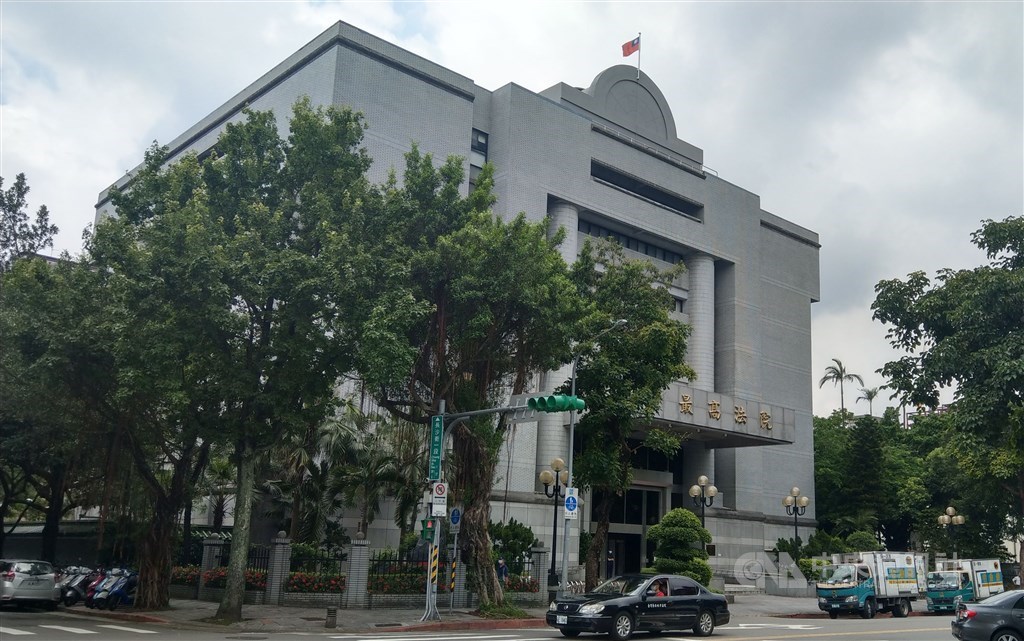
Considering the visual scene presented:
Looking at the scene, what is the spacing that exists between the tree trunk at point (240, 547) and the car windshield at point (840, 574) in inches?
812

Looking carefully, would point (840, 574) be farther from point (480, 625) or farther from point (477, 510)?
point (480, 625)

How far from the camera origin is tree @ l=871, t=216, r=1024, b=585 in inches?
1134

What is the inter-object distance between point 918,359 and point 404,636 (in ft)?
71.8

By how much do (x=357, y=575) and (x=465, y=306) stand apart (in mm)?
8804

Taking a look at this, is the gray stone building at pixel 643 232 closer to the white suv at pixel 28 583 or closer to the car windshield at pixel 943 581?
the car windshield at pixel 943 581

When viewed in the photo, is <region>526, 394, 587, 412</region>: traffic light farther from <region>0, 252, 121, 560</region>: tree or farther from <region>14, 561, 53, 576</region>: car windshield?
<region>14, 561, 53, 576</region>: car windshield

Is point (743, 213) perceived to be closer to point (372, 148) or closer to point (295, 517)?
point (372, 148)

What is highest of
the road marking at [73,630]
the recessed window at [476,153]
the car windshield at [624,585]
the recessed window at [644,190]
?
the recessed window at [644,190]

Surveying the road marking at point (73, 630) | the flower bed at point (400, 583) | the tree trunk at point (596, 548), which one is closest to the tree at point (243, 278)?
the road marking at point (73, 630)

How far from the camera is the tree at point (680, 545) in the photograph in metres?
34.6

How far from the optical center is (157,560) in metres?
26.2

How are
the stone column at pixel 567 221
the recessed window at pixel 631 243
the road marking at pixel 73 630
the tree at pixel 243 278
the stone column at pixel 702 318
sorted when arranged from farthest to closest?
the stone column at pixel 702 318 → the recessed window at pixel 631 243 → the stone column at pixel 567 221 → the tree at pixel 243 278 → the road marking at pixel 73 630

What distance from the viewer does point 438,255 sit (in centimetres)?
2362

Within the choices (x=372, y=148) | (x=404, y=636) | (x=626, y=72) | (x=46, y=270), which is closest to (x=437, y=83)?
(x=372, y=148)
